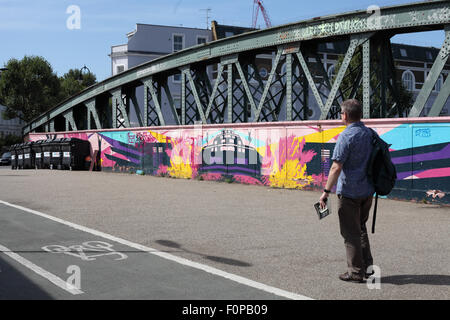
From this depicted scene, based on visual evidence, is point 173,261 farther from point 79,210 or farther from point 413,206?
point 413,206

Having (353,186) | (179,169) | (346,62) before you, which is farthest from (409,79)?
(353,186)

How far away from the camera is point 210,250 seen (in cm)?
693

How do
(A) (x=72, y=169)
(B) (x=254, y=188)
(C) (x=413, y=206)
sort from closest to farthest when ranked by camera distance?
(C) (x=413, y=206) → (B) (x=254, y=188) → (A) (x=72, y=169)

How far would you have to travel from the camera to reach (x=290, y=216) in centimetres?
1037

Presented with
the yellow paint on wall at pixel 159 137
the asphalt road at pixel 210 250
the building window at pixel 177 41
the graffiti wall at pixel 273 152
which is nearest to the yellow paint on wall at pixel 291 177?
the graffiti wall at pixel 273 152

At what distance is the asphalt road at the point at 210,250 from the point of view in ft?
16.4

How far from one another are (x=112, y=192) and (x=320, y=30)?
8.01m

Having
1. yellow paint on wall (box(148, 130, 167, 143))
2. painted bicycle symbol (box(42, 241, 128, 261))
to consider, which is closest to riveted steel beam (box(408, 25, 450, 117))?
painted bicycle symbol (box(42, 241, 128, 261))

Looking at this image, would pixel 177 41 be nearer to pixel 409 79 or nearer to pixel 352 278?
pixel 409 79

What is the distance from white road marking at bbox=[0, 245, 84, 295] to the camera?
5.01m

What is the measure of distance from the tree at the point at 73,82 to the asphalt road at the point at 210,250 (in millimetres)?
63481

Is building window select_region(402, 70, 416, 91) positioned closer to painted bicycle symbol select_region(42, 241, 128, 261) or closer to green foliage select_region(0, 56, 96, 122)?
green foliage select_region(0, 56, 96, 122)
